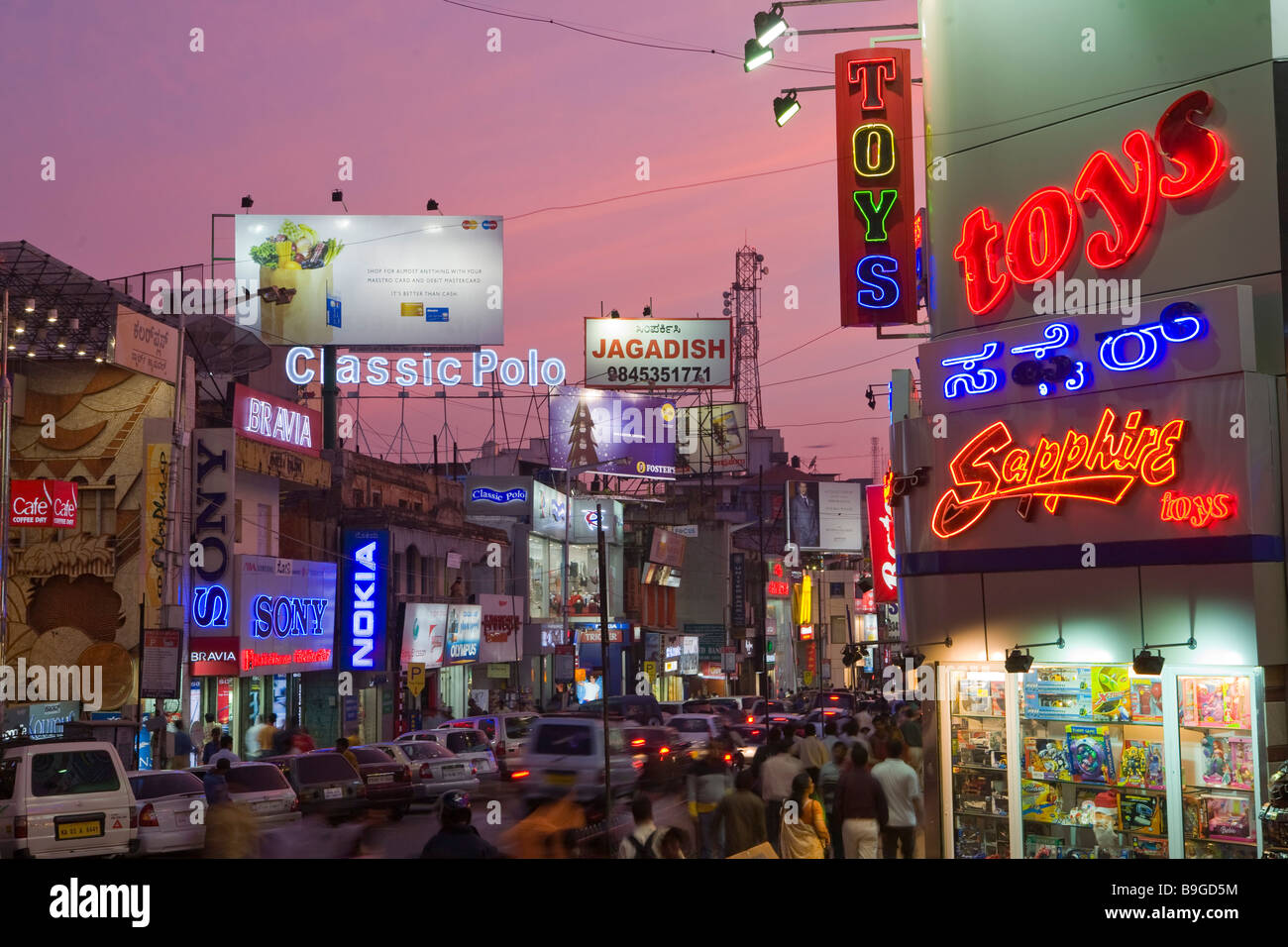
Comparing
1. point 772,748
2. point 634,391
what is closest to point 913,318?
point 772,748

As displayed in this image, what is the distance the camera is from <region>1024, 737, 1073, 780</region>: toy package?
1531 centimetres

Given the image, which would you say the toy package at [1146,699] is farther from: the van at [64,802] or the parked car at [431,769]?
the parked car at [431,769]

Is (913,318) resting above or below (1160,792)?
above

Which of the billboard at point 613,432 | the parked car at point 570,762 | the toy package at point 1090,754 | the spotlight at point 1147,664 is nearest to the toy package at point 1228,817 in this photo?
the toy package at point 1090,754

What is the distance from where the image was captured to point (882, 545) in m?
27.5

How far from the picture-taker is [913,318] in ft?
59.1

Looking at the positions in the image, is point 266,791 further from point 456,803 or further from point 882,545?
point 456,803

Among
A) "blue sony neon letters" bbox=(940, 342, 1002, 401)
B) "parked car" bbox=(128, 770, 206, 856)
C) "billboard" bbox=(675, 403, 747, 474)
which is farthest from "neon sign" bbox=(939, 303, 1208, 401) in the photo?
"billboard" bbox=(675, 403, 747, 474)

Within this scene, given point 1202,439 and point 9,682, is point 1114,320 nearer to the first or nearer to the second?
point 1202,439

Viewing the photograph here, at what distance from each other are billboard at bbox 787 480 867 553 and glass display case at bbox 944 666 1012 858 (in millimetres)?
79225

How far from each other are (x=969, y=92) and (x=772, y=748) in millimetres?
8510

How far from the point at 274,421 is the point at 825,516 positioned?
6221cm

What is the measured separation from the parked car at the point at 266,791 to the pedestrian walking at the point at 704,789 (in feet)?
23.3
